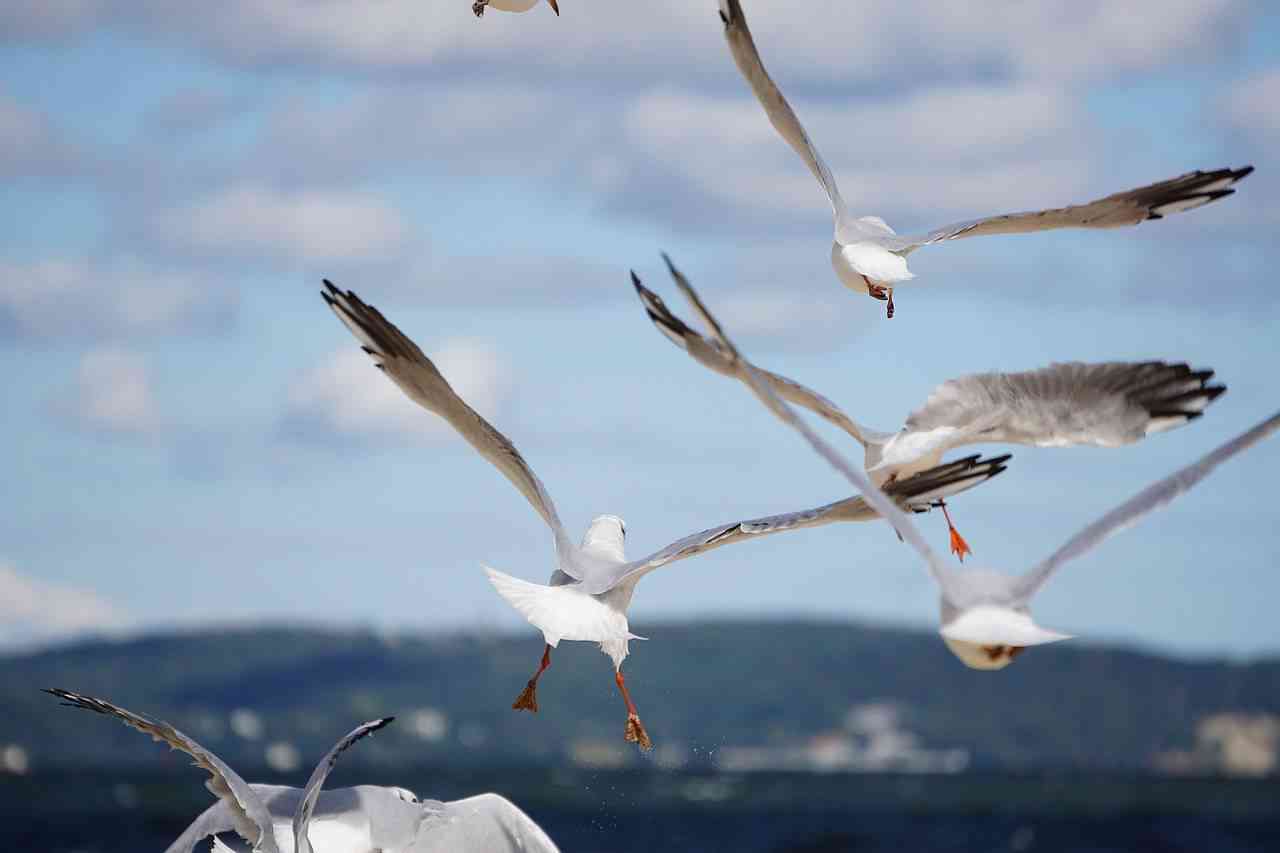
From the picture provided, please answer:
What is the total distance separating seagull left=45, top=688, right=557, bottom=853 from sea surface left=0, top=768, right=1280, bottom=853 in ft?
127

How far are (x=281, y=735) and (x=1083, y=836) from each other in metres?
73.2

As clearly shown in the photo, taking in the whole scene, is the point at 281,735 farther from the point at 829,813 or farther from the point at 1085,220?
the point at 1085,220

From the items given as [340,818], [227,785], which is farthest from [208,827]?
[340,818]

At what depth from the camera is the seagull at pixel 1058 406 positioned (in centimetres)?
866

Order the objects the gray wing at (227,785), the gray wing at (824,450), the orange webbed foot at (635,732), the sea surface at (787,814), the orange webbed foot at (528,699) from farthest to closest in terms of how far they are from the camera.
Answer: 1. the sea surface at (787,814)
2. the orange webbed foot at (528,699)
3. the orange webbed foot at (635,732)
4. the gray wing at (227,785)
5. the gray wing at (824,450)

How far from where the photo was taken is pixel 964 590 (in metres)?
7.50

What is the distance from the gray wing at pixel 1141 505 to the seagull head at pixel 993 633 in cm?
15

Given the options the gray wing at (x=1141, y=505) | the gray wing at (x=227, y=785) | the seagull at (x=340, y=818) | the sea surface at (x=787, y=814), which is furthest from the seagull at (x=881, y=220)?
the sea surface at (x=787, y=814)

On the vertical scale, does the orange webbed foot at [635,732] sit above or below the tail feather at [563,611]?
below

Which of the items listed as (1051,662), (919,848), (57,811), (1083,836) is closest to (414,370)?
(919,848)

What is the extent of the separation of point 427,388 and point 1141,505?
347 cm

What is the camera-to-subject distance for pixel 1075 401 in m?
8.81

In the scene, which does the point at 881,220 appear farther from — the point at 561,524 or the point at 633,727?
the point at 633,727

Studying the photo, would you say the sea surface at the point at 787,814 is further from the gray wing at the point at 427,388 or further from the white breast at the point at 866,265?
the white breast at the point at 866,265
